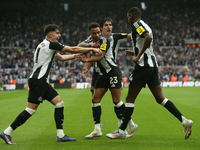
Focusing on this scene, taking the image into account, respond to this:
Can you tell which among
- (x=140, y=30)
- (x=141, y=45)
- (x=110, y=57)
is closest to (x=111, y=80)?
(x=110, y=57)

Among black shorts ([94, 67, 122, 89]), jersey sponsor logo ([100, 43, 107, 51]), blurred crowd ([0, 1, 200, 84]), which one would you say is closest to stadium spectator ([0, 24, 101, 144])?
jersey sponsor logo ([100, 43, 107, 51])

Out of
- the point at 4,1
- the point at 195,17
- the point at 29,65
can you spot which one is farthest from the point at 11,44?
the point at 195,17

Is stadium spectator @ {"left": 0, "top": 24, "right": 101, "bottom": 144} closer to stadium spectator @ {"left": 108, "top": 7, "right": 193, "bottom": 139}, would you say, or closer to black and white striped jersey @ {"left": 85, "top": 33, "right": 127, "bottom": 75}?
black and white striped jersey @ {"left": 85, "top": 33, "right": 127, "bottom": 75}

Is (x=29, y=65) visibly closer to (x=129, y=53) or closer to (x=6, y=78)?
(x=6, y=78)

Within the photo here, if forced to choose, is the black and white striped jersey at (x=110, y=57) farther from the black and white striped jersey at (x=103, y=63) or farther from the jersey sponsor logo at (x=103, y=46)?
the jersey sponsor logo at (x=103, y=46)

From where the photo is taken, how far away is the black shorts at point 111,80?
5.28 metres

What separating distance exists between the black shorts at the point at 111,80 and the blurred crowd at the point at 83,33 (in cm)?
2451

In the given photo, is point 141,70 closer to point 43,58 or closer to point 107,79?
point 107,79

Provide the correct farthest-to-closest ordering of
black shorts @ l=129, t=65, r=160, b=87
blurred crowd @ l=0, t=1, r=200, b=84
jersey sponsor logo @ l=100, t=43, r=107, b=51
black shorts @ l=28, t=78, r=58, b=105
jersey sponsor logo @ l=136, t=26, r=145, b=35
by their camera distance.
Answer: blurred crowd @ l=0, t=1, r=200, b=84, jersey sponsor logo @ l=100, t=43, r=107, b=51, black shorts @ l=28, t=78, r=58, b=105, black shorts @ l=129, t=65, r=160, b=87, jersey sponsor logo @ l=136, t=26, r=145, b=35

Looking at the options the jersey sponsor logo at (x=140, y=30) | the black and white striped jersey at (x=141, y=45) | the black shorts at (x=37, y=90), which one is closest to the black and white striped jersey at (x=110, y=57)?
the black and white striped jersey at (x=141, y=45)

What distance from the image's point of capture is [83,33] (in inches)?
→ 1519

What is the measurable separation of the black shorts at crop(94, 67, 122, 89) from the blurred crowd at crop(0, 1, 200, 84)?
80.4 feet

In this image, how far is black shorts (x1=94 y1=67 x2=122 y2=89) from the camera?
5281 millimetres

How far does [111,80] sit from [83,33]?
3412cm
